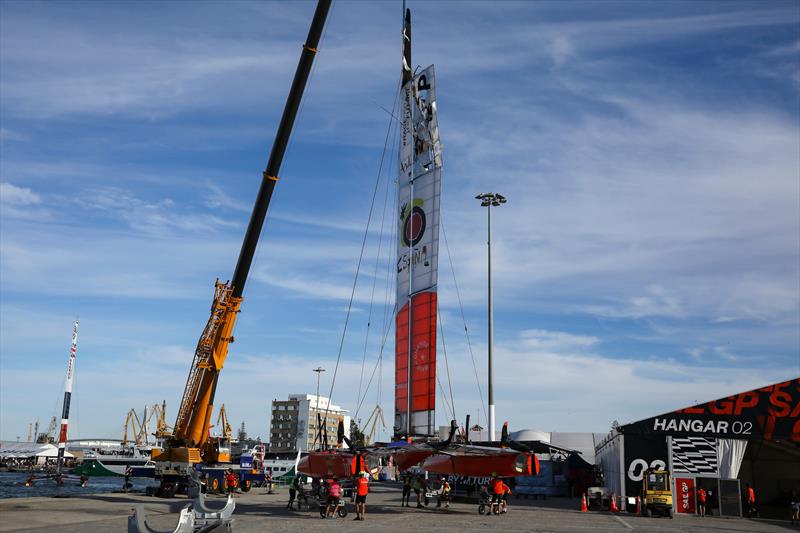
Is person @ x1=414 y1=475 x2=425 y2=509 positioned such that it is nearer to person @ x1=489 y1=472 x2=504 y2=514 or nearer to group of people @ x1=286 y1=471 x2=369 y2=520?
person @ x1=489 y1=472 x2=504 y2=514

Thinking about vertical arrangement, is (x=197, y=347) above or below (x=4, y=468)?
above

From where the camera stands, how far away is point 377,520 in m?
24.5

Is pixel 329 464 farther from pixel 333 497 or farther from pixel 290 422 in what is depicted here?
pixel 290 422

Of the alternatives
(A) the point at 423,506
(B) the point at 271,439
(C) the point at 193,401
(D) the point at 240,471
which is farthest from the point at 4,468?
(A) the point at 423,506

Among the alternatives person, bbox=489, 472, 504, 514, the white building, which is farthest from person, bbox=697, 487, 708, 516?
the white building

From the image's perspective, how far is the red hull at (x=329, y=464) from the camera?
26.4 m

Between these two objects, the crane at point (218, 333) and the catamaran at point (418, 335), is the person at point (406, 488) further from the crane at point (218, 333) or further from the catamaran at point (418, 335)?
the crane at point (218, 333)

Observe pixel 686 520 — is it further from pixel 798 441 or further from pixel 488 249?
pixel 488 249

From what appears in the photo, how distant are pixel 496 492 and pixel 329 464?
6951 mm

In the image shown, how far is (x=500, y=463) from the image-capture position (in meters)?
26.6

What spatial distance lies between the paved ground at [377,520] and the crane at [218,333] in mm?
3754

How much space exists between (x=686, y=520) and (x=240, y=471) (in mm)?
27558

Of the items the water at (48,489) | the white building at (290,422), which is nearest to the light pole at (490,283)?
the water at (48,489)

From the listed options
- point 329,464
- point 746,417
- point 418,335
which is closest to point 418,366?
point 418,335
